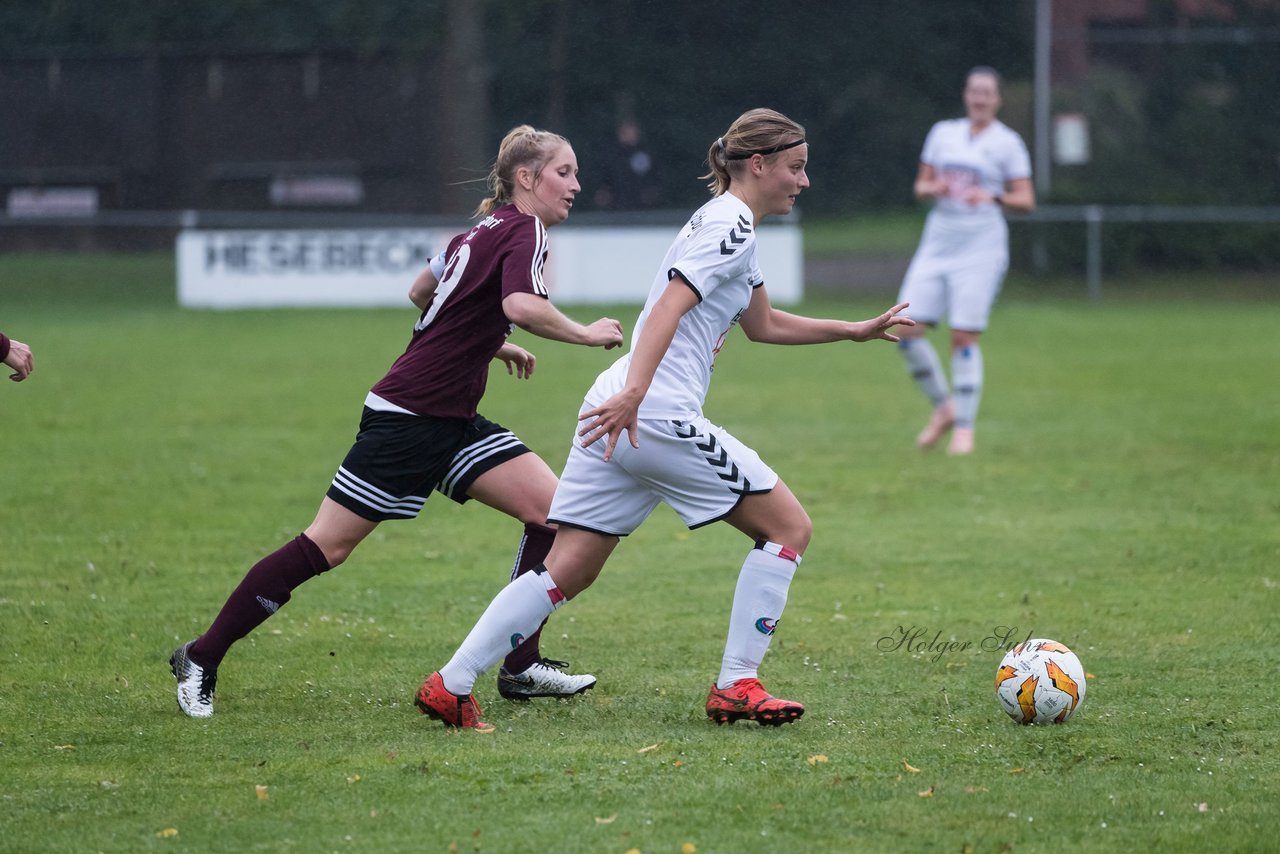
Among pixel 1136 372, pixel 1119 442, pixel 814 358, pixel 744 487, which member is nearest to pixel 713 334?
pixel 744 487

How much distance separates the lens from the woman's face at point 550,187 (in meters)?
5.23

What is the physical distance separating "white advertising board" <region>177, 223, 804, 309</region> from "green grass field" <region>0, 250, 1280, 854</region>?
417 inches

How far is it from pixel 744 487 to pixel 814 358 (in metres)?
13.2

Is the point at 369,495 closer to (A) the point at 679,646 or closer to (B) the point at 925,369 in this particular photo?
(A) the point at 679,646

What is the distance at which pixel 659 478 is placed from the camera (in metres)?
5.02

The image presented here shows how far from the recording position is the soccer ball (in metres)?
5.11

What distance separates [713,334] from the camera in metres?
5.15

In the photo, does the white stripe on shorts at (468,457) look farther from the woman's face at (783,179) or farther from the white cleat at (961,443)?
the white cleat at (961,443)

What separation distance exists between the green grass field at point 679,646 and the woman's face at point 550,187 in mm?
1577

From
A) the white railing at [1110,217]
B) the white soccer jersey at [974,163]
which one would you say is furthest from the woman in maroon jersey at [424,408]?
the white railing at [1110,217]

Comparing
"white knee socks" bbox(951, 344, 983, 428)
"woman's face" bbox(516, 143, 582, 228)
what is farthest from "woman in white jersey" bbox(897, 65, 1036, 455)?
"woman's face" bbox(516, 143, 582, 228)

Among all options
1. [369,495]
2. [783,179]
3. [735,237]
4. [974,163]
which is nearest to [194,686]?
[369,495]

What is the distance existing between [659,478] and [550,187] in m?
0.97

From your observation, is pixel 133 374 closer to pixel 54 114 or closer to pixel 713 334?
pixel 713 334
